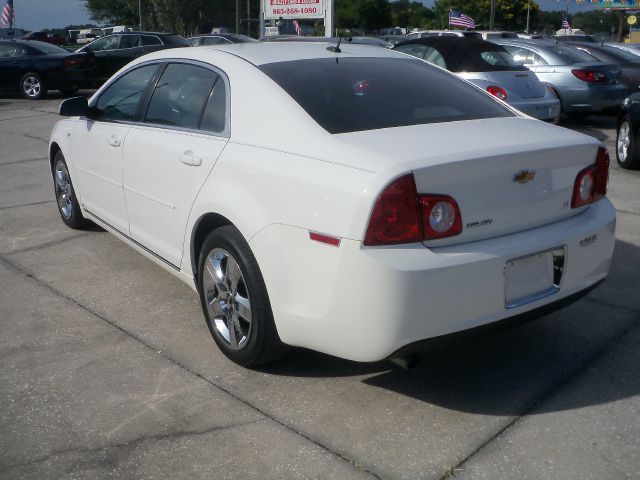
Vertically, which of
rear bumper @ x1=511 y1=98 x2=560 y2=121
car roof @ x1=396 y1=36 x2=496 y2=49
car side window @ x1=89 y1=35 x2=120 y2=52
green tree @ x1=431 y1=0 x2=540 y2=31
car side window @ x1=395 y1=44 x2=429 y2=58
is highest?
green tree @ x1=431 y1=0 x2=540 y2=31

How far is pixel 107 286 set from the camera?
17.2 ft

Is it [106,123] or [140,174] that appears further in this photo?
[106,123]

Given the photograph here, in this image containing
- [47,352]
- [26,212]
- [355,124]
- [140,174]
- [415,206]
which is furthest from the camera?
[26,212]

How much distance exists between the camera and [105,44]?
20812 millimetres

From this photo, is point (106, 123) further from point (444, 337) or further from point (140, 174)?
point (444, 337)

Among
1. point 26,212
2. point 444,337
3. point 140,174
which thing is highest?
point 140,174

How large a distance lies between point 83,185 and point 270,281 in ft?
9.21

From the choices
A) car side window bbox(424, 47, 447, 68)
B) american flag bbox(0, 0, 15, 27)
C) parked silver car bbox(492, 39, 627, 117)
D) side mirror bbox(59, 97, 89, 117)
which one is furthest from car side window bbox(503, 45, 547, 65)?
american flag bbox(0, 0, 15, 27)

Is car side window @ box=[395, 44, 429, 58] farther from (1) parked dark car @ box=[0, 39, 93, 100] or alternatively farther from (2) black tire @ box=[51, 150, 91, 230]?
(1) parked dark car @ box=[0, 39, 93, 100]

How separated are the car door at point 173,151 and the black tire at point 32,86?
49.2 feet

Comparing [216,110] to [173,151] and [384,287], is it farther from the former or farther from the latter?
[384,287]

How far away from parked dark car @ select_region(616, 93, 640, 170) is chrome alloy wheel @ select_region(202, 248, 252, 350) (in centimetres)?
640

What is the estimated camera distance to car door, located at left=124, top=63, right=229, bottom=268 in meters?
4.08

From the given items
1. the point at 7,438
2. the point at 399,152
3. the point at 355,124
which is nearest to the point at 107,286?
the point at 7,438
